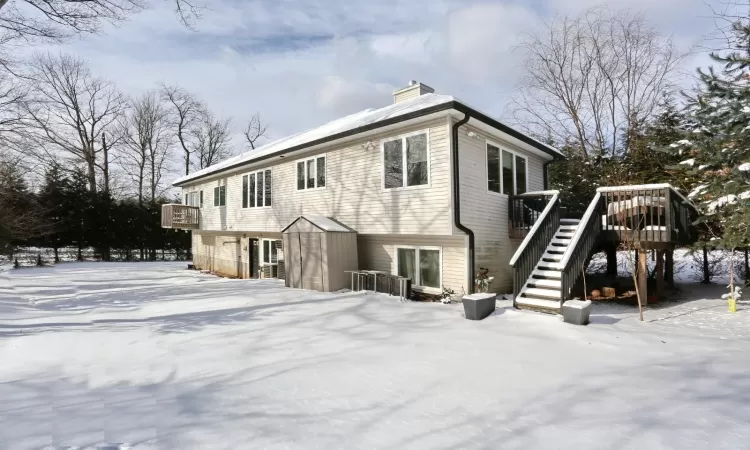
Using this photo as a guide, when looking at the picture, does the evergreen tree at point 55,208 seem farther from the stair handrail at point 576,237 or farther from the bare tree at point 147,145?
the stair handrail at point 576,237

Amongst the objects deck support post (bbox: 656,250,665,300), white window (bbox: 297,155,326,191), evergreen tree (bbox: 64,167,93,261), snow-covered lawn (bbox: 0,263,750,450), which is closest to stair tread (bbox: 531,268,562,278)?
snow-covered lawn (bbox: 0,263,750,450)

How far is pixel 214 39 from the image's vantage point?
11.3 metres

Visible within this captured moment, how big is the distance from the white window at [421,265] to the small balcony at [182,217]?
14.6 meters

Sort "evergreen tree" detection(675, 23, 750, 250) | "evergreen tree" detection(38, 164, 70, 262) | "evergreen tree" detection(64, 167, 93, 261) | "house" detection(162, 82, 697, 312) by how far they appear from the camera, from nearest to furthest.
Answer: "evergreen tree" detection(675, 23, 750, 250) < "house" detection(162, 82, 697, 312) < "evergreen tree" detection(38, 164, 70, 262) < "evergreen tree" detection(64, 167, 93, 261)

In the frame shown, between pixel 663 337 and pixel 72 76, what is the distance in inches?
1624

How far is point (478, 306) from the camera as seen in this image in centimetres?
695

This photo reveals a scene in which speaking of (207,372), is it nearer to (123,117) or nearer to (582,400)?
(582,400)

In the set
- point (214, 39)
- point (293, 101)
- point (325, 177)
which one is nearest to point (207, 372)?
point (325, 177)

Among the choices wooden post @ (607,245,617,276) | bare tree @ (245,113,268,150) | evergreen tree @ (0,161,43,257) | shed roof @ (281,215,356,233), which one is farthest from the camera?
bare tree @ (245,113,268,150)

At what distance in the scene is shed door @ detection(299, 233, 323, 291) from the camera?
10398mm

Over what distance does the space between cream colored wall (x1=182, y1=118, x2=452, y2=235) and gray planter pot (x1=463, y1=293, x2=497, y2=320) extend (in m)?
2.17

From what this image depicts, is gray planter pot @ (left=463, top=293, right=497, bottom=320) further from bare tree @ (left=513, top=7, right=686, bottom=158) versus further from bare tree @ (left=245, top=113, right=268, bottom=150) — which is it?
bare tree @ (left=245, top=113, right=268, bottom=150)

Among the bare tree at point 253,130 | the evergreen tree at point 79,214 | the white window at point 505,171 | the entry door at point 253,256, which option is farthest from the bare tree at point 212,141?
the white window at point 505,171

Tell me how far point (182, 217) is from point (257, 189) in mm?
7861
